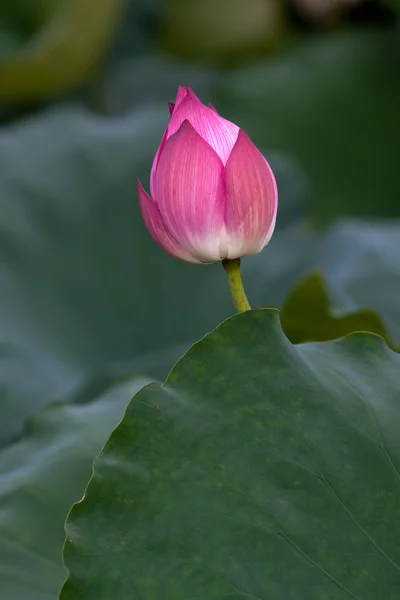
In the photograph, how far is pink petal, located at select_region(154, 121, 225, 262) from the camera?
0.60 metres

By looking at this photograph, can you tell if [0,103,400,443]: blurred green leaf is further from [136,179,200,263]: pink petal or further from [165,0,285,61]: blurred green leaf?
[165,0,285,61]: blurred green leaf

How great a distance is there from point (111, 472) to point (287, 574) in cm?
13

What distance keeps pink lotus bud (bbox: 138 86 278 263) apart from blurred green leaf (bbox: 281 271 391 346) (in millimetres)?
385

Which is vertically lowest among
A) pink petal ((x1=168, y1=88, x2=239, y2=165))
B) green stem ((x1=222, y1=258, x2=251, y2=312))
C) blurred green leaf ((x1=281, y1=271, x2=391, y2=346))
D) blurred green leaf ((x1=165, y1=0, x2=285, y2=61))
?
blurred green leaf ((x1=281, y1=271, x2=391, y2=346))

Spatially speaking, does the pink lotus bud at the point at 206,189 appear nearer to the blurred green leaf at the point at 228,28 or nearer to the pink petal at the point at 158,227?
the pink petal at the point at 158,227

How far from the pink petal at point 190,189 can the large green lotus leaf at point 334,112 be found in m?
1.34

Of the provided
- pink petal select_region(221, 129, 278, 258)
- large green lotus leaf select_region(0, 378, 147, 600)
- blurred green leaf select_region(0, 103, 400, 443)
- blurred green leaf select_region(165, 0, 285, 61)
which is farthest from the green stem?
blurred green leaf select_region(165, 0, 285, 61)

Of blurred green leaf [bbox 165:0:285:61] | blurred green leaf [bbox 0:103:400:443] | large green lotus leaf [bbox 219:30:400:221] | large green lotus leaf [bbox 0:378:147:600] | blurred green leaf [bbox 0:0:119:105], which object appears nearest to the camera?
large green lotus leaf [bbox 0:378:147:600]

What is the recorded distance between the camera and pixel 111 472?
625 mm

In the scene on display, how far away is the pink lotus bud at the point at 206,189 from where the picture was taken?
600 mm

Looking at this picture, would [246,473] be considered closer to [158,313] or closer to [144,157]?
[158,313]

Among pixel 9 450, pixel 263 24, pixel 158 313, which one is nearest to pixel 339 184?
pixel 263 24

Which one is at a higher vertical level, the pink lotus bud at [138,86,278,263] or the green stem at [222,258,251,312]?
the pink lotus bud at [138,86,278,263]

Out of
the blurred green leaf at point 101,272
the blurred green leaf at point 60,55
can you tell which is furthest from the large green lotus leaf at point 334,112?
the blurred green leaf at point 101,272
